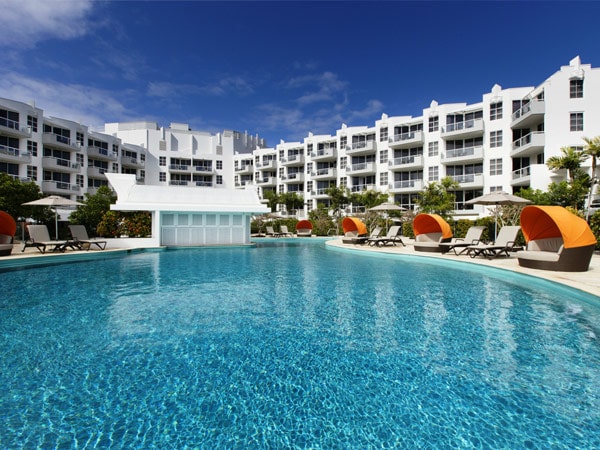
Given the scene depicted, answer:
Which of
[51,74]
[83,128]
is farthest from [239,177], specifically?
[51,74]

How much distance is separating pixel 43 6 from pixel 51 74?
5.41 meters

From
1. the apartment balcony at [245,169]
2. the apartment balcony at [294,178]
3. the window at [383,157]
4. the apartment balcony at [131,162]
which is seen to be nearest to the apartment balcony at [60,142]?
the apartment balcony at [131,162]

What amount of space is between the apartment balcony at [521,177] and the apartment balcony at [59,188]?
47372 millimetres

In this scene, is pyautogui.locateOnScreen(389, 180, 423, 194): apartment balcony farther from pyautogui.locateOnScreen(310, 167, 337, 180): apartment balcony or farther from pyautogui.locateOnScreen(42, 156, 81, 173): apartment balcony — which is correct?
pyautogui.locateOnScreen(42, 156, 81, 173): apartment balcony

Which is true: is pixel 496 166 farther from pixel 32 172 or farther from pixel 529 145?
pixel 32 172

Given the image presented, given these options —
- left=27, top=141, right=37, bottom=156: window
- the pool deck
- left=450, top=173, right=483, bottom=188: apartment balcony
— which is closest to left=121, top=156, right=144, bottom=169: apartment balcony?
left=27, top=141, right=37, bottom=156: window

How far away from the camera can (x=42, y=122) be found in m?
35.6

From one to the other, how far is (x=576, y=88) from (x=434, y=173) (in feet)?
44.9

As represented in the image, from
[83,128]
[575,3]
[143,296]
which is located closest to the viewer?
[143,296]

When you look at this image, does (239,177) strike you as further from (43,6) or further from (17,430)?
(17,430)

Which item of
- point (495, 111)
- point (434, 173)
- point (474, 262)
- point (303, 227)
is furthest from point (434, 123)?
point (474, 262)

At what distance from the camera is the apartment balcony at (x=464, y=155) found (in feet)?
109

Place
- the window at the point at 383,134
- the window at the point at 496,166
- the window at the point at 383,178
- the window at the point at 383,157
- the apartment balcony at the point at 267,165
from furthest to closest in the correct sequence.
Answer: the apartment balcony at the point at 267,165
the window at the point at 383,134
the window at the point at 383,157
the window at the point at 383,178
the window at the point at 496,166

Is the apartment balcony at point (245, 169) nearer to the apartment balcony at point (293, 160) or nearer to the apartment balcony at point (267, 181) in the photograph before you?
the apartment balcony at point (267, 181)
